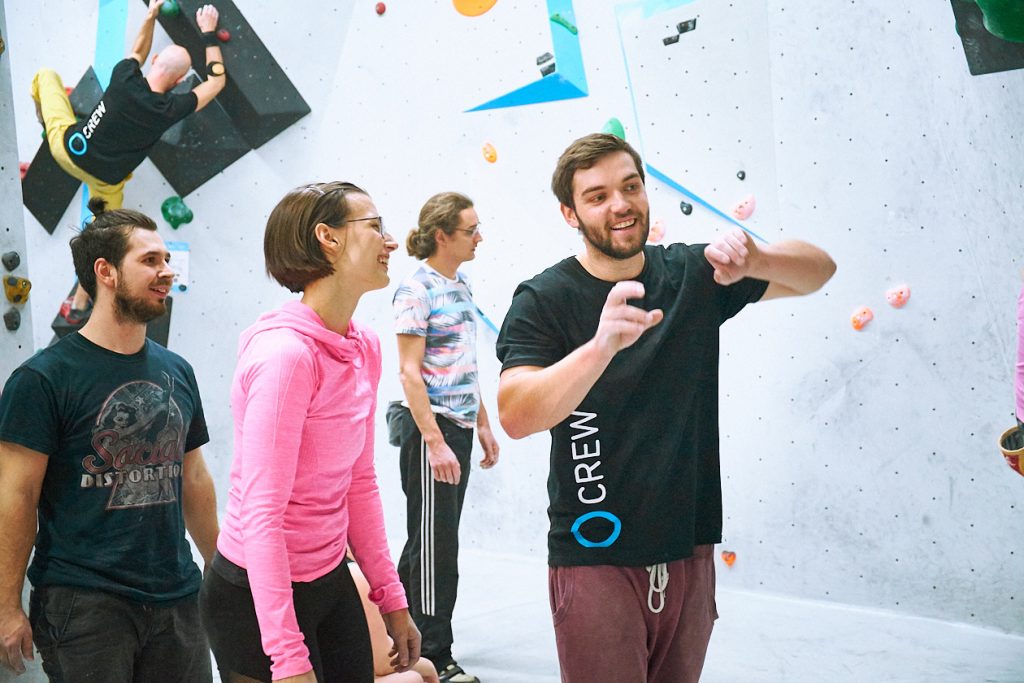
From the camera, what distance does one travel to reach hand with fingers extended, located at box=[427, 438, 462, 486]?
3.25 m

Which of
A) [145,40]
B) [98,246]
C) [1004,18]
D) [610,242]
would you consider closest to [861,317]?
[1004,18]

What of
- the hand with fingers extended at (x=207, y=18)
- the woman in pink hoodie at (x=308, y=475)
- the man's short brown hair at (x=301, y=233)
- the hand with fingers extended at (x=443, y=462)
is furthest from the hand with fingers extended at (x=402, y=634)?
the hand with fingers extended at (x=207, y=18)

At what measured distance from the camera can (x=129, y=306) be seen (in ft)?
7.14

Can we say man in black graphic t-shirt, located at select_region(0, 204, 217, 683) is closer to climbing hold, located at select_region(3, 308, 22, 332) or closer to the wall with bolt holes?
climbing hold, located at select_region(3, 308, 22, 332)

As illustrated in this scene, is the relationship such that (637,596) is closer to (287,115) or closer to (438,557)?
(438,557)

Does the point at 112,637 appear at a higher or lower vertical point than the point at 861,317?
lower

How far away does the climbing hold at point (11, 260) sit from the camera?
2617mm

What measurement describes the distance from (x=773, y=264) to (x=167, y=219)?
4.57m

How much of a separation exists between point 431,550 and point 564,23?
8.08ft

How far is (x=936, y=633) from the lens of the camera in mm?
3555

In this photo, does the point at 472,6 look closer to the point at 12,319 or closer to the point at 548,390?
the point at 12,319

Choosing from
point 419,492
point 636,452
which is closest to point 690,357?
point 636,452

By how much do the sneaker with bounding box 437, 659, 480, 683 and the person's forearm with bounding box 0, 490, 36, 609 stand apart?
1584mm

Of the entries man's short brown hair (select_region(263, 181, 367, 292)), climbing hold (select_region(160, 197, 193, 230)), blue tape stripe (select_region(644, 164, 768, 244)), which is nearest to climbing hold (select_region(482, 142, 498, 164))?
blue tape stripe (select_region(644, 164, 768, 244))
